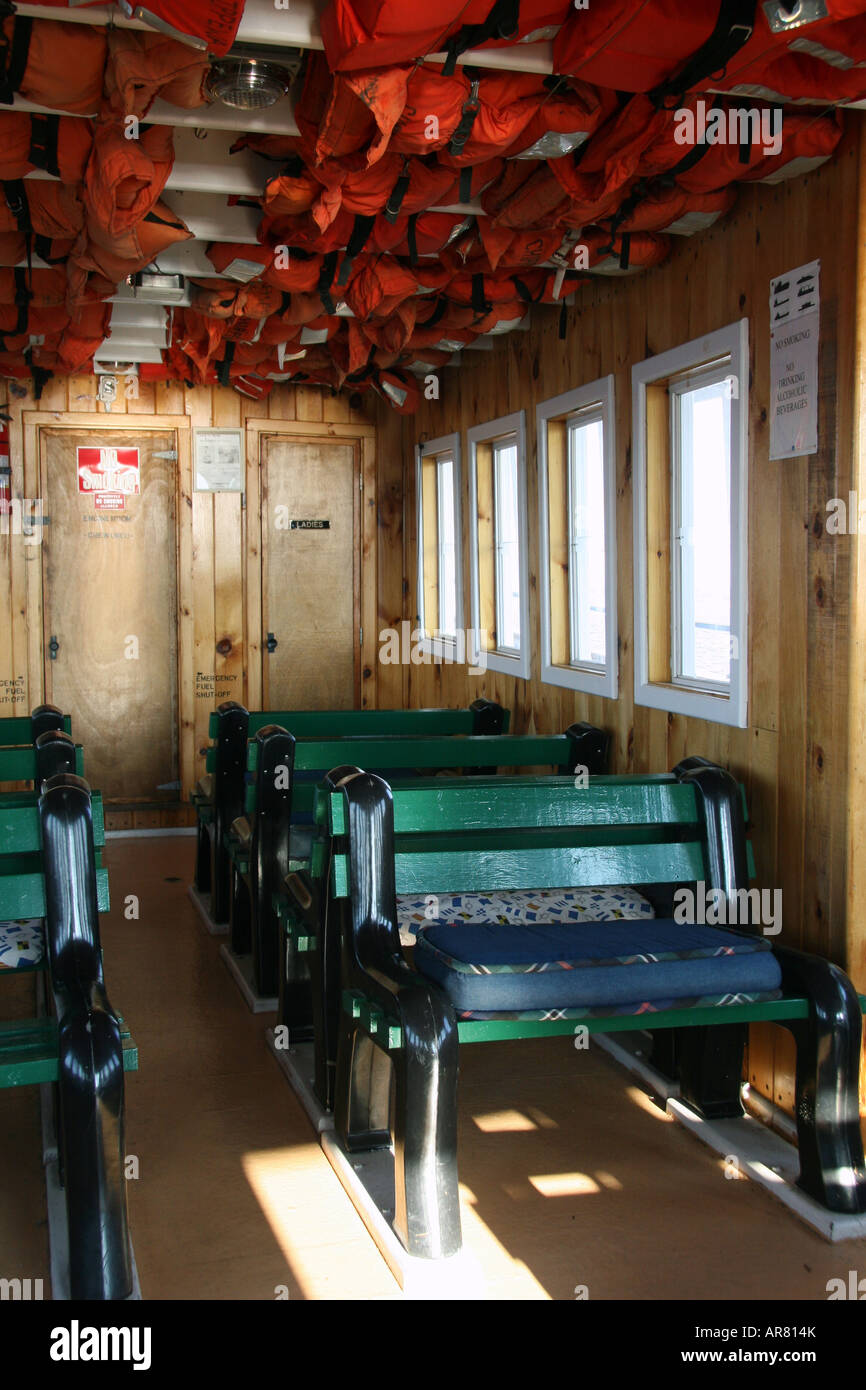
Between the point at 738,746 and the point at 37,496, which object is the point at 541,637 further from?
the point at 37,496

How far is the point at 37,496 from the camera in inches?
297

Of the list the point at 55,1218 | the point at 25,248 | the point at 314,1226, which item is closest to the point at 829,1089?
the point at 314,1226

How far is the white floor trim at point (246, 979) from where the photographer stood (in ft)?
15.1

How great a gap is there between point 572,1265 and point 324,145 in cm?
279

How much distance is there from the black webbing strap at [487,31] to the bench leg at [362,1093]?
2.40 meters

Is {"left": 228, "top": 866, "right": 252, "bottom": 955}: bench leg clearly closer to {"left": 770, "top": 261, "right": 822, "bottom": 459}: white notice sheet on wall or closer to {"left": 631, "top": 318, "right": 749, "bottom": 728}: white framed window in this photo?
{"left": 631, "top": 318, "right": 749, "bottom": 728}: white framed window

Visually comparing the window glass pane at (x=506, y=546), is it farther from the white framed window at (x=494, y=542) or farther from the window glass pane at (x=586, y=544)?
the window glass pane at (x=586, y=544)

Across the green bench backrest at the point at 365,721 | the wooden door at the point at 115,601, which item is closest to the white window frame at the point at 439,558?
the green bench backrest at the point at 365,721

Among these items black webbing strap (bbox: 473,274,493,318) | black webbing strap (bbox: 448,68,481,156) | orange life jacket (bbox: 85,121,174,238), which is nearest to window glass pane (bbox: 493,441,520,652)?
black webbing strap (bbox: 473,274,493,318)

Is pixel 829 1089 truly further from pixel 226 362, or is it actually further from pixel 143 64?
pixel 226 362

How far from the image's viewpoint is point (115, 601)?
25.5 feet

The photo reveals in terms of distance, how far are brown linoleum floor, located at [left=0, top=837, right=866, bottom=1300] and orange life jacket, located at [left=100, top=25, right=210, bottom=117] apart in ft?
8.94

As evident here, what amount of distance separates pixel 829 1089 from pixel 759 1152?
43cm
